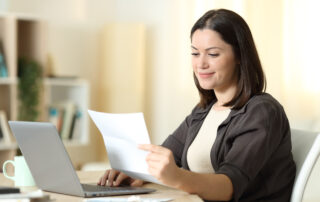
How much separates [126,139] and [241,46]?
1.67ft

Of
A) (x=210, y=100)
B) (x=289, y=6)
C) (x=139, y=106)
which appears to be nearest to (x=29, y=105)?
(x=139, y=106)

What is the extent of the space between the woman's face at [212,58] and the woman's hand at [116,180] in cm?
39

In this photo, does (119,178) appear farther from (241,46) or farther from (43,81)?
(43,81)

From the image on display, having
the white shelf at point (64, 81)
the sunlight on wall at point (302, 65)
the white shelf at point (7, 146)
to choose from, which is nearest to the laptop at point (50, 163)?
the sunlight on wall at point (302, 65)

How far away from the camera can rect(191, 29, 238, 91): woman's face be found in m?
1.73

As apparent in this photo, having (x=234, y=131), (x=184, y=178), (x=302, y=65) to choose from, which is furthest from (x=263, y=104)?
(x=302, y=65)

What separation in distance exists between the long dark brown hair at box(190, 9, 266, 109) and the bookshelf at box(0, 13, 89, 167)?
2559mm

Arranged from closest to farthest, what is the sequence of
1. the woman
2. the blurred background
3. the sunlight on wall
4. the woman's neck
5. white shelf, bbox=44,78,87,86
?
the woman
the woman's neck
the sunlight on wall
the blurred background
white shelf, bbox=44,78,87,86

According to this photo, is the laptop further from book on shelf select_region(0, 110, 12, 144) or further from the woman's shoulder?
book on shelf select_region(0, 110, 12, 144)

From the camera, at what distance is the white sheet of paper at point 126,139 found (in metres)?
1.39

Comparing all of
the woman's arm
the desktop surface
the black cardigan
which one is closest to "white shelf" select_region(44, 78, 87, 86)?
the desktop surface

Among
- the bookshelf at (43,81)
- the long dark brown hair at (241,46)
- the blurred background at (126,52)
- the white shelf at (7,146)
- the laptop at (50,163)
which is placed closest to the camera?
the laptop at (50,163)

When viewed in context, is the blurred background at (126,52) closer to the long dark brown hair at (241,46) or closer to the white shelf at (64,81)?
the white shelf at (64,81)

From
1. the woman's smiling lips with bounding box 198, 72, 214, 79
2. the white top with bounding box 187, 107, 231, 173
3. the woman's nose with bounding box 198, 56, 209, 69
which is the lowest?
the white top with bounding box 187, 107, 231, 173
